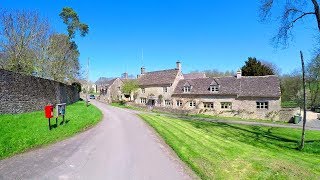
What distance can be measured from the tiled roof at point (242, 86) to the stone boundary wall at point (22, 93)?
96.4 ft

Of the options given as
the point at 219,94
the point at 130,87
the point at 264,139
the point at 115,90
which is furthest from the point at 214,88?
the point at 115,90

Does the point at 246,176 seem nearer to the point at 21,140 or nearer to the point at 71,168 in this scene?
the point at 71,168

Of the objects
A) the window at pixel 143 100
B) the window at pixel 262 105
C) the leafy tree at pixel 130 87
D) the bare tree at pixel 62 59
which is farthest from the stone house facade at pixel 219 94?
the bare tree at pixel 62 59

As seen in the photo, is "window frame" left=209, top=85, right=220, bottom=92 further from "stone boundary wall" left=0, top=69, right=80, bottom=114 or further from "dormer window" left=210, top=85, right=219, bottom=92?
"stone boundary wall" left=0, top=69, right=80, bottom=114

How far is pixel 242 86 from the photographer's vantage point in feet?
154

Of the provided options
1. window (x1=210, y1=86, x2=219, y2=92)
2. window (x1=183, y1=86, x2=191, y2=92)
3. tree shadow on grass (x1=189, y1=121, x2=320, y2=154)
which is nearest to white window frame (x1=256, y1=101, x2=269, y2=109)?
window (x1=210, y1=86, x2=219, y2=92)

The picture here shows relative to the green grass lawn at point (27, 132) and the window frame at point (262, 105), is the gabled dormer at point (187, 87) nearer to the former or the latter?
the window frame at point (262, 105)

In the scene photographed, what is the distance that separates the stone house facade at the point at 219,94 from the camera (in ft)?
141

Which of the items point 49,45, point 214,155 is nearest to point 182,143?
point 214,155

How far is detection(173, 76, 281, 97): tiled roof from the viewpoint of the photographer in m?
43.5

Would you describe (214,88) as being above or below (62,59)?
below

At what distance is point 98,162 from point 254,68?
5442cm

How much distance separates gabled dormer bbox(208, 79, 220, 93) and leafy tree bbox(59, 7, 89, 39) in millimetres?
27431

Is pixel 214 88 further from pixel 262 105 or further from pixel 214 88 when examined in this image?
pixel 262 105
